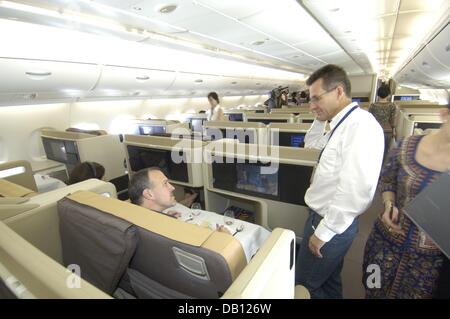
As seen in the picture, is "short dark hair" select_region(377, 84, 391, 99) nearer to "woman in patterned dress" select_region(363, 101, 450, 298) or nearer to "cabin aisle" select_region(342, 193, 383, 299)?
"cabin aisle" select_region(342, 193, 383, 299)

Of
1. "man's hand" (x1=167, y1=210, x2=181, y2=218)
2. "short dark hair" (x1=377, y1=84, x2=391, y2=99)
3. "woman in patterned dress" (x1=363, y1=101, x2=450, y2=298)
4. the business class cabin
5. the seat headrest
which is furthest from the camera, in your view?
"short dark hair" (x1=377, y1=84, x2=391, y2=99)

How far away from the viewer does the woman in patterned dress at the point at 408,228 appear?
4.18 feet

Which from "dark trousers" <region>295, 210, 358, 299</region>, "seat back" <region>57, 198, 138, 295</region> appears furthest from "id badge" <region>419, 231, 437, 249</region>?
"seat back" <region>57, 198, 138, 295</region>

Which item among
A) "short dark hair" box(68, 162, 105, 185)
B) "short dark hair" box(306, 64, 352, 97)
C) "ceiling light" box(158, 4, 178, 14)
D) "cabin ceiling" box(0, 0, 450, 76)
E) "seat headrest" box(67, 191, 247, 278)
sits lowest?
"short dark hair" box(68, 162, 105, 185)

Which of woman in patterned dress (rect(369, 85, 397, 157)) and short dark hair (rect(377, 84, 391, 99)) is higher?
short dark hair (rect(377, 84, 391, 99))

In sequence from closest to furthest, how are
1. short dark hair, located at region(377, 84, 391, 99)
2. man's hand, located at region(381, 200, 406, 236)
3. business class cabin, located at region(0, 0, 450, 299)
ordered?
business class cabin, located at region(0, 0, 450, 299) → man's hand, located at region(381, 200, 406, 236) → short dark hair, located at region(377, 84, 391, 99)

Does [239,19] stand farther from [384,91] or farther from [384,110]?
[384,110]

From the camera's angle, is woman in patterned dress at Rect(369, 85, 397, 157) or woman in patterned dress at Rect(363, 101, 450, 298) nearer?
woman in patterned dress at Rect(363, 101, 450, 298)

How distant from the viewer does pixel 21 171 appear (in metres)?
2.38

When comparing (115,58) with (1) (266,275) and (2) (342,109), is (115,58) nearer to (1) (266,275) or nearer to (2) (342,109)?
(2) (342,109)

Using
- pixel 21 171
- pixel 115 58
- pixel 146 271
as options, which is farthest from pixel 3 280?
pixel 115 58

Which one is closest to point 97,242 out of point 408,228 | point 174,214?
point 174,214

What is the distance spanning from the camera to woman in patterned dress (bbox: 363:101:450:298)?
128 cm
